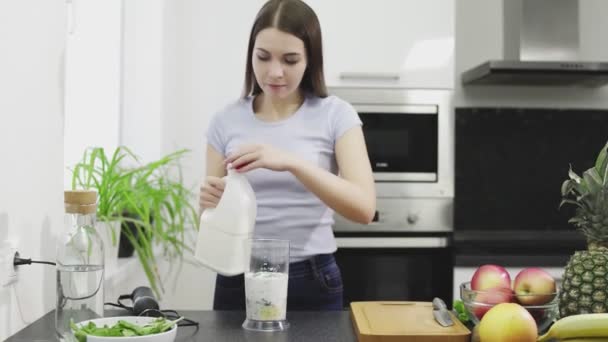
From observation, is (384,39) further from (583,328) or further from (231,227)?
(583,328)

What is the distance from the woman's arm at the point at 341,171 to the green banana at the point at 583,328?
52 cm

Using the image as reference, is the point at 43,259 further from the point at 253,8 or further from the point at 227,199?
the point at 253,8

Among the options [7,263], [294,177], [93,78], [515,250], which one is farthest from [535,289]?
[93,78]

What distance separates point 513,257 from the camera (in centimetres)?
266

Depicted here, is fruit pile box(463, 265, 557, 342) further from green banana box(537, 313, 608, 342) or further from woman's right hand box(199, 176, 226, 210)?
woman's right hand box(199, 176, 226, 210)

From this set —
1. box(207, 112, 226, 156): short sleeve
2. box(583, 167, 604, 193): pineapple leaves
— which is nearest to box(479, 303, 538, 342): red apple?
box(583, 167, 604, 193): pineapple leaves

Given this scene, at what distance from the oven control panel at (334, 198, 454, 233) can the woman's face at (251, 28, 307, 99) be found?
4.40 ft

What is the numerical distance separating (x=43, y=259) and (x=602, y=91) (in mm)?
2545

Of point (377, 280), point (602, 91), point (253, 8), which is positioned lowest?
point (377, 280)

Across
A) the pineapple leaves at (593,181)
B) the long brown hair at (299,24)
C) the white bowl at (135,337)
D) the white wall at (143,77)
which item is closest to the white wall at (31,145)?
the white bowl at (135,337)

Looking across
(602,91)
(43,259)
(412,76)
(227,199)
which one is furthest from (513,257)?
(43,259)

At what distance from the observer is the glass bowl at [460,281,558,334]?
122cm

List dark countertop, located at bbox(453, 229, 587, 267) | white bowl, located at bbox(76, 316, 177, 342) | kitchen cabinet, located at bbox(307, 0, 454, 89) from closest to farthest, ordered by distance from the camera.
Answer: white bowl, located at bbox(76, 316, 177, 342) < dark countertop, located at bbox(453, 229, 587, 267) < kitchen cabinet, located at bbox(307, 0, 454, 89)

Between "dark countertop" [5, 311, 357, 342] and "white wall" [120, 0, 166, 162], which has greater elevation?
"white wall" [120, 0, 166, 162]
